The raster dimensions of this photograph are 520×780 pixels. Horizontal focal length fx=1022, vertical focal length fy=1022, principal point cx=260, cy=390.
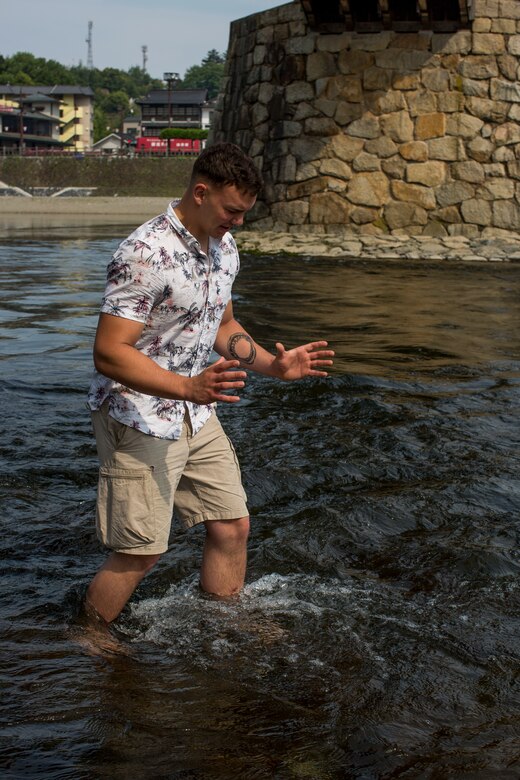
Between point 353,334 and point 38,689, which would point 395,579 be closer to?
point 38,689

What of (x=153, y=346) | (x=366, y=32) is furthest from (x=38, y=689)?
(x=366, y=32)

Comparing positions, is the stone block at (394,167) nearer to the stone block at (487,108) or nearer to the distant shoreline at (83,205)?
the stone block at (487,108)

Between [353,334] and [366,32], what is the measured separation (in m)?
10.9

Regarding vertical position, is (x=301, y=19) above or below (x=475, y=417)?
above

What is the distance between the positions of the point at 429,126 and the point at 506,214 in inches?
86.6

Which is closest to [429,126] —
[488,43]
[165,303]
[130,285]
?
[488,43]

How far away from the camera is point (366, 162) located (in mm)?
19562

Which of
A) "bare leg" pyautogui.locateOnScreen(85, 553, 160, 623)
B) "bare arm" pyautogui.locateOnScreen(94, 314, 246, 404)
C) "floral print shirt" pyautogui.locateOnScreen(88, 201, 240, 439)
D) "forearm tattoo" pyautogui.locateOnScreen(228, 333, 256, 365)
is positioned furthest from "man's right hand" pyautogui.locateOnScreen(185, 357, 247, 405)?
"forearm tattoo" pyautogui.locateOnScreen(228, 333, 256, 365)

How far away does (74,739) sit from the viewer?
9.38 ft

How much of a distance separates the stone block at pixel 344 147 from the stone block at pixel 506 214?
2.82 meters

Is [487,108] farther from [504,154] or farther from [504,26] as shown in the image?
[504,26]

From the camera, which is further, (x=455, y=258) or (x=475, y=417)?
(x=455, y=258)

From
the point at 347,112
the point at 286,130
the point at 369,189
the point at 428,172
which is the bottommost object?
the point at 369,189

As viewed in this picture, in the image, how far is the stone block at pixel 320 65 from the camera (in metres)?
19.6
